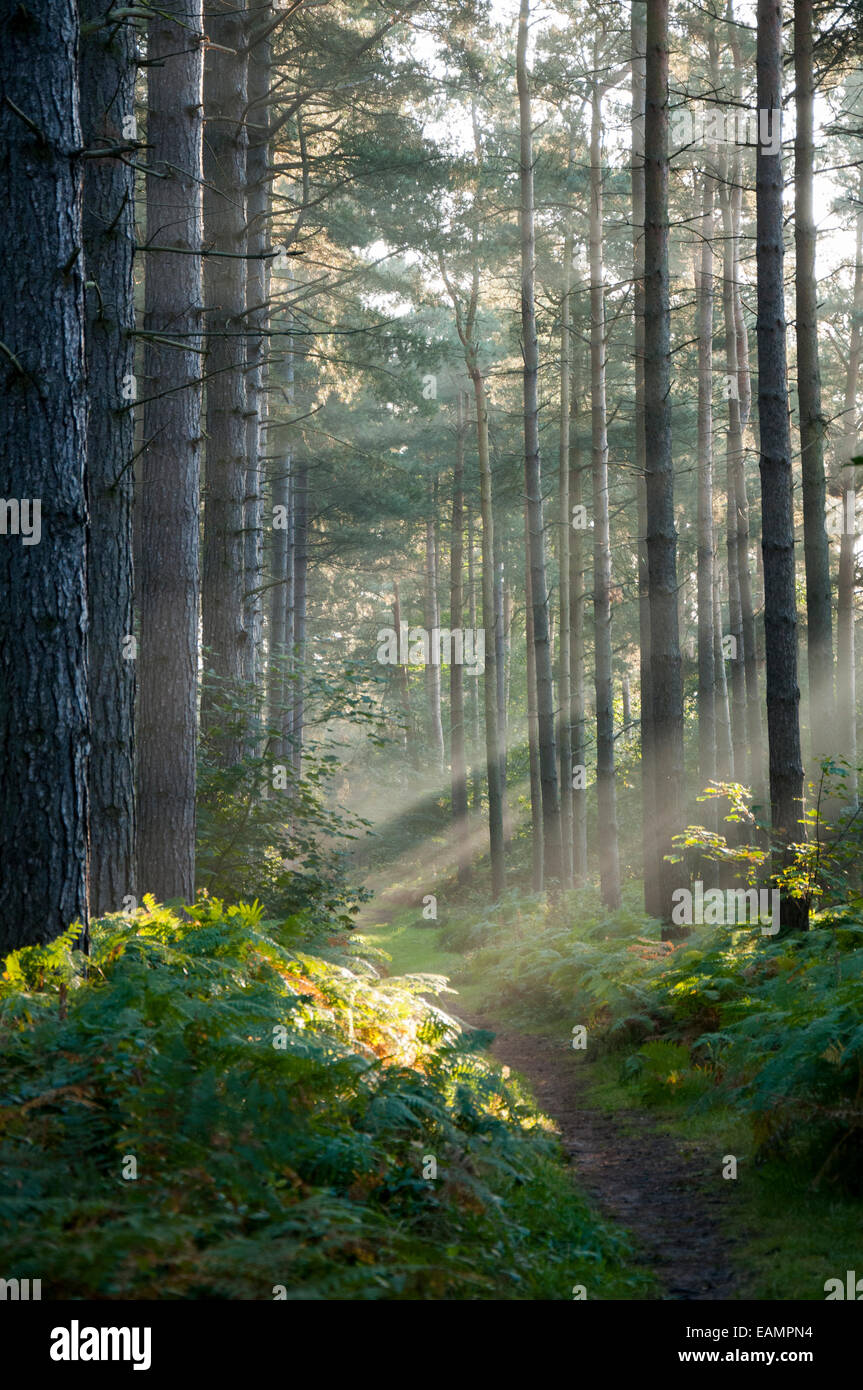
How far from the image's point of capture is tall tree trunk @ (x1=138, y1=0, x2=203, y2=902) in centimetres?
911

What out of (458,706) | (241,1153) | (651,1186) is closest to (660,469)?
(651,1186)

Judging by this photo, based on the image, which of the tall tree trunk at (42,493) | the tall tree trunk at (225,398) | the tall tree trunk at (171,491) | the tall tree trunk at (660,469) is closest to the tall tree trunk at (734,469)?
the tall tree trunk at (660,469)

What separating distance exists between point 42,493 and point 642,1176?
211 inches

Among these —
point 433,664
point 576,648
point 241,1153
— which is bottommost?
point 241,1153

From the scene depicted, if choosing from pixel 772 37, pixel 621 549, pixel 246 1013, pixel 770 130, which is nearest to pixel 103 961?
pixel 246 1013

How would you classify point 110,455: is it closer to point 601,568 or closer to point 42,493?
point 42,493

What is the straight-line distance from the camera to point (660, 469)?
39.8ft

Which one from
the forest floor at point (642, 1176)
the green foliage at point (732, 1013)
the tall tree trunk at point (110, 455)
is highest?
the tall tree trunk at point (110, 455)

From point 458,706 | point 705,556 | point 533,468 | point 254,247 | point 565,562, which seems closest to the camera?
point 254,247

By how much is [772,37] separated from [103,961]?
10748 millimetres

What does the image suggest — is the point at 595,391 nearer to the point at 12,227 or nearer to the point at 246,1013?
the point at 12,227

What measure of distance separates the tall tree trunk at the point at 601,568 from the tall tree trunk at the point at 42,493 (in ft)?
39.7

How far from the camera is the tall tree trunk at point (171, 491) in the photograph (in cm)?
911

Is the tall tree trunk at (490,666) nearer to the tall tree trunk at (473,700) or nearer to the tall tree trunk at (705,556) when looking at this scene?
the tall tree trunk at (705,556)
